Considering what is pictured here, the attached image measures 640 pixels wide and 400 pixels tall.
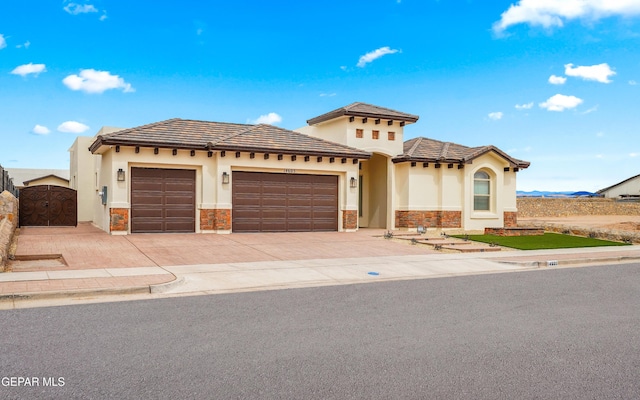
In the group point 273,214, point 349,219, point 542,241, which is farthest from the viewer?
point 349,219

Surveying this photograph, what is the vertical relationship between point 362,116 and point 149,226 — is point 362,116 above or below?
above

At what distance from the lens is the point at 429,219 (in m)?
27.7

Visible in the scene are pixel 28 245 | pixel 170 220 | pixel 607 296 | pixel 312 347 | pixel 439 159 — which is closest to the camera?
pixel 312 347

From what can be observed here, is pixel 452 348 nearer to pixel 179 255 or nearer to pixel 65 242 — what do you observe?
pixel 179 255

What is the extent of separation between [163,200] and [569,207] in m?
49.9

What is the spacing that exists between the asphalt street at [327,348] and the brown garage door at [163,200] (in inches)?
488

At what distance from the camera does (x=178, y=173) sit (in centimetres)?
2219

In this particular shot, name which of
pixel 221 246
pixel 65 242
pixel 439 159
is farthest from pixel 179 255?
pixel 439 159

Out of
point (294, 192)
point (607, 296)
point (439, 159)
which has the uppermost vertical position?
point (439, 159)

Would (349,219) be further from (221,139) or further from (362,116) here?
(221,139)

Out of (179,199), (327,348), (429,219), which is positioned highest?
(179,199)

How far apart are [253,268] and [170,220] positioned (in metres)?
9.45

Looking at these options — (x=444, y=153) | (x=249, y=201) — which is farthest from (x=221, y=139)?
(x=444, y=153)

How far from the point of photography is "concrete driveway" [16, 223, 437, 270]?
1462cm
